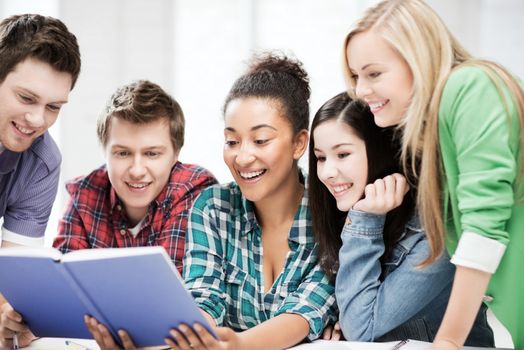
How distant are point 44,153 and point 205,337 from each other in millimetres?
840

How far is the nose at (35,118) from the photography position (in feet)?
5.44

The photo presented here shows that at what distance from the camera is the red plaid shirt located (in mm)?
1945

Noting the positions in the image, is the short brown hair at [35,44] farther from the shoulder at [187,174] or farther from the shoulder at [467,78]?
the shoulder at [467,78]

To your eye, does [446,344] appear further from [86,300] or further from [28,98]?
[28,98]

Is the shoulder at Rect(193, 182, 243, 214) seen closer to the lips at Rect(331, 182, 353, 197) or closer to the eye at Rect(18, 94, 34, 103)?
the lips at Rect(331, 182, 353, 197)

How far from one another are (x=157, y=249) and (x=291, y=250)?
609 mm

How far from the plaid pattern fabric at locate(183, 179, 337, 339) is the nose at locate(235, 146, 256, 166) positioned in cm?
16

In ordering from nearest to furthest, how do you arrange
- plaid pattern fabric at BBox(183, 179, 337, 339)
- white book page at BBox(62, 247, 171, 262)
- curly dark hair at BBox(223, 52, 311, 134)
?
white book page at BBox(62, 247, 171, 262), plaid pattern fabric at BBox(183, 179, 337, 339), curly dark hair at BBox(223, 52, 311, 134)

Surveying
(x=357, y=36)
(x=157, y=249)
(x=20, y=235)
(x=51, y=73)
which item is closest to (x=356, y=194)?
(x=357, y=36)

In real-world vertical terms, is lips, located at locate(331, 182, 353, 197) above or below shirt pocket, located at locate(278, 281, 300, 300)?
above

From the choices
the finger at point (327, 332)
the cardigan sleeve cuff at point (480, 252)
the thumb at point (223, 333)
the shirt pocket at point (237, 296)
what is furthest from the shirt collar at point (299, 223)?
the cardigan sleeve cuff at point (480, 252)

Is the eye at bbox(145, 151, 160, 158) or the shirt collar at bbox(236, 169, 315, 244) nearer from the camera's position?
the shirt collar at bbox(236, 169, 315, 244)

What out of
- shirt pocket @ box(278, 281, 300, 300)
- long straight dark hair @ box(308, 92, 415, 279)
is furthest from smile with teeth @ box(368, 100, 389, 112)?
shirt pocket @ box(278, 281, 300, 300)

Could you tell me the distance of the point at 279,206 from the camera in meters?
1.78
